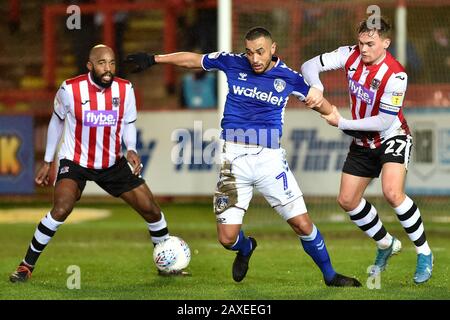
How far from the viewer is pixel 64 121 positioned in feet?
29.5

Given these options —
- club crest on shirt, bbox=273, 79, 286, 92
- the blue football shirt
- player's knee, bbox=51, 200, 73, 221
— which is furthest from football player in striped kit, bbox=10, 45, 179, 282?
club crest on shirt, bbox=273, 79, 286, 92

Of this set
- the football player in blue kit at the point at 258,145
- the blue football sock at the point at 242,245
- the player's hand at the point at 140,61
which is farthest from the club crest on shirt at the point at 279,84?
the blue football sock at the point at 242,245

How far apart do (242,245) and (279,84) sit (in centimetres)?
140

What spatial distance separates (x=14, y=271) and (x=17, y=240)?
10.2ft

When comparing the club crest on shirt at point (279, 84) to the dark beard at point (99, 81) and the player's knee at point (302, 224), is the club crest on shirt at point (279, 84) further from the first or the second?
the dark beard at point (99, 81)

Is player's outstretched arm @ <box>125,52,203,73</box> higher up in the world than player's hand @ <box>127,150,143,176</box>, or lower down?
higher up

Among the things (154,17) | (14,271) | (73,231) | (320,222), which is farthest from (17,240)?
(154,17)

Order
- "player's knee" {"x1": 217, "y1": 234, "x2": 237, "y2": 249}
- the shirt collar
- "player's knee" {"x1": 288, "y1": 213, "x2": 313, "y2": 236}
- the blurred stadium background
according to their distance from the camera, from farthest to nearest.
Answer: the blurred stadium background
the shirt collar
"player's knee" {"x1": 217, "y1": 234, "x2": 237, "y2": 249}
"player's knee" {"x1": 288, "y1": 213, "x2": 313, "y2": 236}

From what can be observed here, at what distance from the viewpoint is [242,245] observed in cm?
839

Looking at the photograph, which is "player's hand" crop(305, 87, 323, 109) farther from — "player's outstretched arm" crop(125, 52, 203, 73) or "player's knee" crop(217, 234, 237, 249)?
"player's knee" crop(217, 234, 237, 249)

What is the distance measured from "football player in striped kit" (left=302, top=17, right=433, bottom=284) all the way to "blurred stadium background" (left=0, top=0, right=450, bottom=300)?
380 cm

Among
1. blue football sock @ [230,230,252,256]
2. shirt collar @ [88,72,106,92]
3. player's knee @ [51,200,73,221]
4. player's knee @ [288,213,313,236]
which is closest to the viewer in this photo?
player's knee @ [288,213,313,236]

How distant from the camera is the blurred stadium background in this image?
13891 mm

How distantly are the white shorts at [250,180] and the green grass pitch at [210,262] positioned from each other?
0.65 meters
